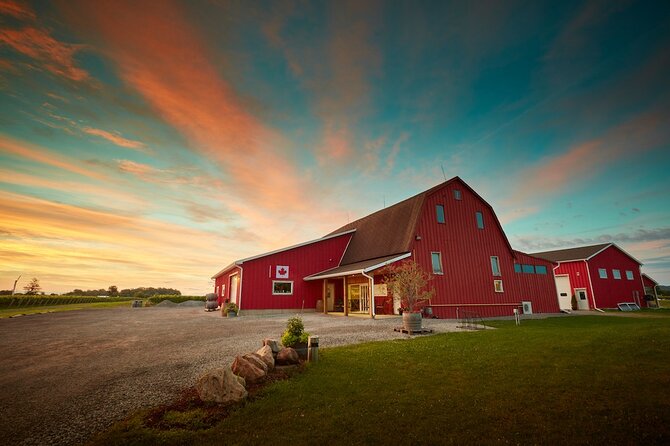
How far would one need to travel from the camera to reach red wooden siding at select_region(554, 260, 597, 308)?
28766 millimetres

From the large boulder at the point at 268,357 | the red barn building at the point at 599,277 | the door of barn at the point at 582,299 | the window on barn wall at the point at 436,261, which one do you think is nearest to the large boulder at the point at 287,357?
the large boulder at the point at 268,357

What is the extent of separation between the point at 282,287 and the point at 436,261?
40.3 feet

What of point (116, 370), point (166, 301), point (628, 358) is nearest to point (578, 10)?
point (628, 358)

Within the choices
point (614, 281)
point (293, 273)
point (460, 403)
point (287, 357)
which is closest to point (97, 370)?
point (287, 357)

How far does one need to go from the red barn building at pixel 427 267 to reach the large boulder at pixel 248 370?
454 inches

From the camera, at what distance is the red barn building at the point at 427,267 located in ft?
63.7

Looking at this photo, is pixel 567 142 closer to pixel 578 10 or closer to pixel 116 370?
pixel 578 10

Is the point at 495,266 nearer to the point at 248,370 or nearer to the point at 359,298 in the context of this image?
the point at 359,298

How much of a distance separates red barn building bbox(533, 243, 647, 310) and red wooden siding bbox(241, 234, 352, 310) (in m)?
24.0

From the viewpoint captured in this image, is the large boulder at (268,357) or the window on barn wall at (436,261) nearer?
the large boulder at (268,357)

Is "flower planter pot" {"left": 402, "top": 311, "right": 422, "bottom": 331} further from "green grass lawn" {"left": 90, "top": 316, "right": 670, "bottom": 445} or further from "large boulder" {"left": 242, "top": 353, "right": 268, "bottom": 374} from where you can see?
"large boulder" {"left": 242, "top": 353, "right": 268, "bottom": 374}

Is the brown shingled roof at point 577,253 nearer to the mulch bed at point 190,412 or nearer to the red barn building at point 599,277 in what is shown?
the red barn building at point 599,277

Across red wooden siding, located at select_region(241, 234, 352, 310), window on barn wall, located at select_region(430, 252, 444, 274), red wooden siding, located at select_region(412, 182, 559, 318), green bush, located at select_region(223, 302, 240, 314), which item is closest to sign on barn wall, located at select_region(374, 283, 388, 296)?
red wooden siding, located at select_region(412, 182, 559, 318)

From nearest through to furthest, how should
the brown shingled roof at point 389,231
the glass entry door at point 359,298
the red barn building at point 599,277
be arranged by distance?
the brown shingled roof at point 389,231, the glass entry door at point 359,298, the red barn building at point 599,277
